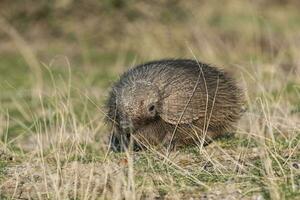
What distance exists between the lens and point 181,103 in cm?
663

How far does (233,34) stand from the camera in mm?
15703

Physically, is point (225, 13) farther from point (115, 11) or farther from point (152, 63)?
point (152, 63)

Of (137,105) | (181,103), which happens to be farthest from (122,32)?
(137,105)

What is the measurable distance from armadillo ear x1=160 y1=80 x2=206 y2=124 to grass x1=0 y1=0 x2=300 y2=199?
0.91 ft

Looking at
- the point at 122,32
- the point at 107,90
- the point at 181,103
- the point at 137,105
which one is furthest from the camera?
the point at 122,32

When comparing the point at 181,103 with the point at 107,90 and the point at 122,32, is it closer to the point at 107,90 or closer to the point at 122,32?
the point at 107,90

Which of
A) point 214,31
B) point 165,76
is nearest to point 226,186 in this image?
point 165,76

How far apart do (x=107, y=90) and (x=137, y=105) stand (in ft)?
11.6

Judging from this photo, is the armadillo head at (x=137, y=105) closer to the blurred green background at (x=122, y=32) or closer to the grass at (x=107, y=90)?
the grass at (x=107, y=90)

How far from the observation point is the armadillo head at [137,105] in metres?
6.48

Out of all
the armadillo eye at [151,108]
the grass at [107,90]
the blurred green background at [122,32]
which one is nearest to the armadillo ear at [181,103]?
the armadillo eye at [151,108]

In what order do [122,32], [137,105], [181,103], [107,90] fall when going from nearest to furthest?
[137,105] < [181,103] < [107,90] < [122,32]

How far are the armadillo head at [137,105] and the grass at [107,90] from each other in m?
0.24

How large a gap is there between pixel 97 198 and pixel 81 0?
1143 centimetres
